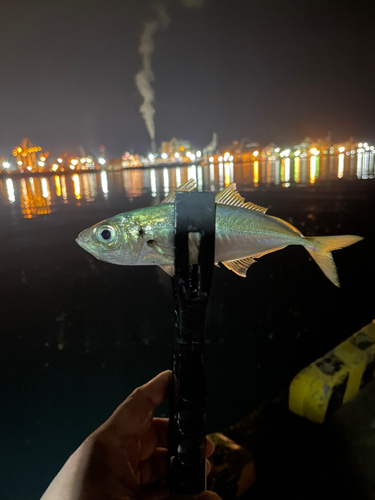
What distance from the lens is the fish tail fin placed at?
0.81 meters

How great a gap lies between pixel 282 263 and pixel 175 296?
6.07 meters

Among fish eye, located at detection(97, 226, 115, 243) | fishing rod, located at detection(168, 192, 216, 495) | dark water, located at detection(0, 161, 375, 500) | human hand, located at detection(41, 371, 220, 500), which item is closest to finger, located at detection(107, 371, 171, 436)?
human hand, located at detection(41, 371, 220, 500)

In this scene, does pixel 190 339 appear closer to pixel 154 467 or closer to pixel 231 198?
pixel 231 198

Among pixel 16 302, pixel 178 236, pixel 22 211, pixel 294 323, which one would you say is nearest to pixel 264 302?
pixel 294 323

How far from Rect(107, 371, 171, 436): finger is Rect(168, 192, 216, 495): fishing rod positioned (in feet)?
0.51

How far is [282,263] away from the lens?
6426 mm

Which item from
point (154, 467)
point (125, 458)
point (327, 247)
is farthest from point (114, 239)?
point (154, 467)

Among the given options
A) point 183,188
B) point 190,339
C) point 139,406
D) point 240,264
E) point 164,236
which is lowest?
point 139,406

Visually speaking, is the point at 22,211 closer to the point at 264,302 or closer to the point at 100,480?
the point at 264,302

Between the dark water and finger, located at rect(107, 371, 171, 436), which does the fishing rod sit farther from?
the dark water

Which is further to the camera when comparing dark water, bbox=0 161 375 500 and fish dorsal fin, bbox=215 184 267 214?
dark water, bbox=0 161 375 500

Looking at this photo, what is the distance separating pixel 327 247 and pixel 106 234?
0.61 meters

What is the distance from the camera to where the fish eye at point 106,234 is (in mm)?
661

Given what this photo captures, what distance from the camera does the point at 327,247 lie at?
816 mm
